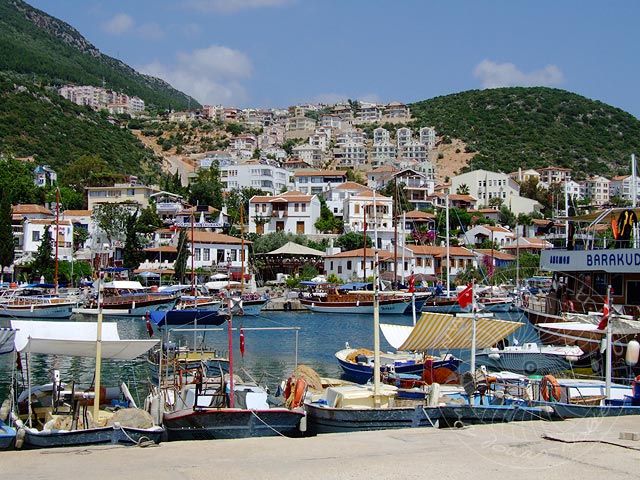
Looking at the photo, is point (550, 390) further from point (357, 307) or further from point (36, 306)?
point (357, 307)

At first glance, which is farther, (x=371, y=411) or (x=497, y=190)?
(x=497, y=190)

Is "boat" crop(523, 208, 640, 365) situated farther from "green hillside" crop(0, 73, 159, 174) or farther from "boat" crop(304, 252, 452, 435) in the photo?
"green hillside" crop(0, 73, 159, 174)

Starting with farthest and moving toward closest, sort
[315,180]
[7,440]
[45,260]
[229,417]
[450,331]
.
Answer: [315,180] < [45,260] < [450,331] < [229,417] < [7,440]

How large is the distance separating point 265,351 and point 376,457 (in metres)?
24.7

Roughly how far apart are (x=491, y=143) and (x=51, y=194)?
108 meters

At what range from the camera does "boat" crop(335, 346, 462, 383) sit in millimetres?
26188

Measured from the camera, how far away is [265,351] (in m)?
39.0

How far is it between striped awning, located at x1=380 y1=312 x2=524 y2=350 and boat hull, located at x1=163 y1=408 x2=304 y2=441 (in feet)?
19.2

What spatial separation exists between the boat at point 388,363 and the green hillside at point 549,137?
133562 mm

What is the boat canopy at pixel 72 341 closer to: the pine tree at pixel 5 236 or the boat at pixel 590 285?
the boat at pixel 590 285

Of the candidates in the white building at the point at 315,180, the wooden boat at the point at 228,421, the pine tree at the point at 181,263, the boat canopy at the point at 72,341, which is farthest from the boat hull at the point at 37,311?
the white building at the point at 315,180

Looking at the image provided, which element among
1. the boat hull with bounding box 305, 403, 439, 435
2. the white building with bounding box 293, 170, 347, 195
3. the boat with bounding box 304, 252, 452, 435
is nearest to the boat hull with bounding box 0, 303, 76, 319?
the boat with bounding box 304, 252, 452, 435

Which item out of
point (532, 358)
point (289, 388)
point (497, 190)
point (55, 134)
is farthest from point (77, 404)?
point (55, 134)

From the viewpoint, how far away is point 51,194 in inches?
3927
